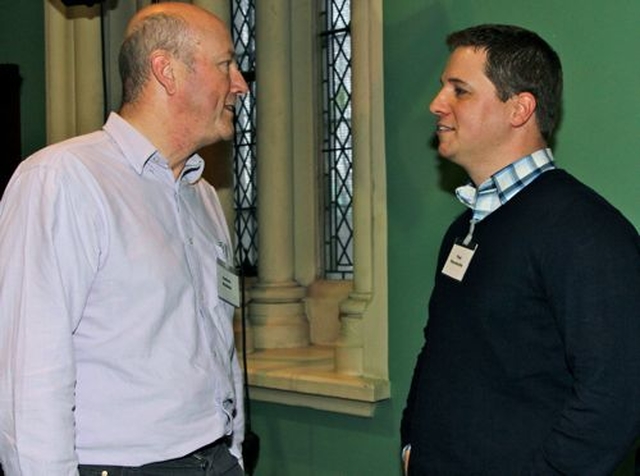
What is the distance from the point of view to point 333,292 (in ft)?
12.8

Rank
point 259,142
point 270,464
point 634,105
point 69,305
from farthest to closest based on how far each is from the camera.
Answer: point 259,142 < point 270,464 < point 634,105 < point 69,305

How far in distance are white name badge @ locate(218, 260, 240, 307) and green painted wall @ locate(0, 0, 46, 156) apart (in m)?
2.65

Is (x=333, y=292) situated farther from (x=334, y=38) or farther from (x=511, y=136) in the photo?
(x=511, y=136)

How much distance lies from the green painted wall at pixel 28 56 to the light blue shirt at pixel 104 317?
273 cm

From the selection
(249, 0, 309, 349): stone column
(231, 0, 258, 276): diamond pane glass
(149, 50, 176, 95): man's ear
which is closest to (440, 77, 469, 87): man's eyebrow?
(149, 50, 176, 95): man's ear

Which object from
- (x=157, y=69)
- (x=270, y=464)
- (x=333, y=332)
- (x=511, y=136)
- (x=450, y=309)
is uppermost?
(x=157, y=69)

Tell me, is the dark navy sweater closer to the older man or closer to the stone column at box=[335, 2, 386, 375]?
the older man

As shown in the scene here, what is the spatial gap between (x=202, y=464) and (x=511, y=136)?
34.0 inches

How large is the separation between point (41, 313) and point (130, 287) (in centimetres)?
18

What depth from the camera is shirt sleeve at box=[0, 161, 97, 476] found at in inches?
64.0

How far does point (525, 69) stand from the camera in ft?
6.40

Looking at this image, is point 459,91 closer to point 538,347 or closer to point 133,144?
point 538,347

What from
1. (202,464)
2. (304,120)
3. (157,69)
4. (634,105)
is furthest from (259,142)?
(202,464)

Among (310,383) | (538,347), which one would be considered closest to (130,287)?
(538,347)
